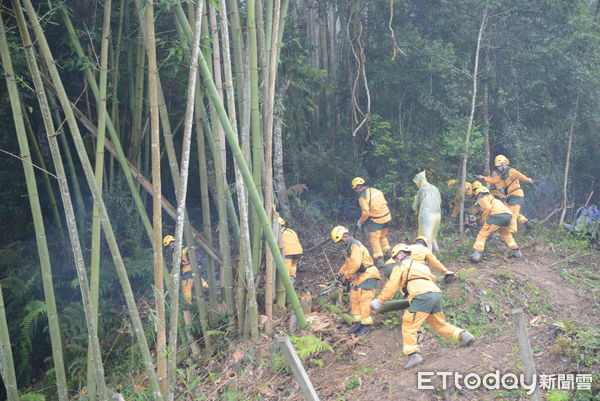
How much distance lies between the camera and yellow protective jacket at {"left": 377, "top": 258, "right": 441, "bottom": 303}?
5.68 metres

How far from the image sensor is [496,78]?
1135cm

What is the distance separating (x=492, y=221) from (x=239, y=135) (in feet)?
13.6

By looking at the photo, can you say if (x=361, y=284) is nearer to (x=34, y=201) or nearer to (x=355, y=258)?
(x=355, y=258)

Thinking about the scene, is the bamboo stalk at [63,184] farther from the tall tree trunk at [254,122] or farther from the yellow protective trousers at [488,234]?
the yellow protective trousers at [488,234]

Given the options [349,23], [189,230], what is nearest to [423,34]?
[349,23]

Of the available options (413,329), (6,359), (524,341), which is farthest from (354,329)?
(6,359)

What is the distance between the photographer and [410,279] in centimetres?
579

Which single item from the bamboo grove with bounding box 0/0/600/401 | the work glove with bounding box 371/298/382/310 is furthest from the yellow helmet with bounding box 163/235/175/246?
the work glove with bounding box 371/298/382/310

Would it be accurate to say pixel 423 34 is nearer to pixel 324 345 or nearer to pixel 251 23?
pixel 251 23

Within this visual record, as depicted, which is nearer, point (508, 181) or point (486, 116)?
point (508, 181)

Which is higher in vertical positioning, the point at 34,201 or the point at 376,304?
the point at 34,201

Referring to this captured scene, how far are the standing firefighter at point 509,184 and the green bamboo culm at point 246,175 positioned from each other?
5029 millimetres

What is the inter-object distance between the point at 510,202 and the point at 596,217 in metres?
1.54

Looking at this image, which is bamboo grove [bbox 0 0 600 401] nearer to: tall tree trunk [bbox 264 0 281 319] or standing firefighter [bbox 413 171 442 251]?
tall tree trunk [bbox 264 0 281 319]
